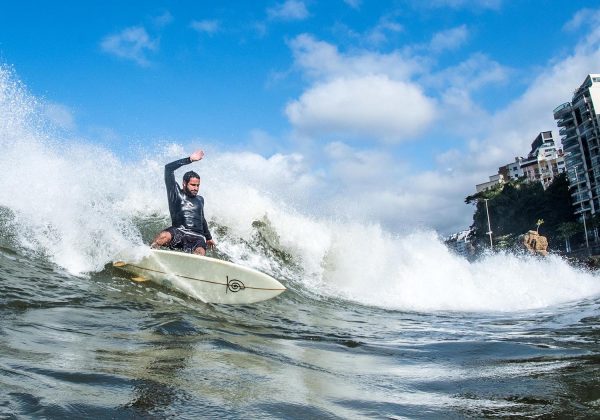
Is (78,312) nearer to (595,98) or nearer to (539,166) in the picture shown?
(595,98)

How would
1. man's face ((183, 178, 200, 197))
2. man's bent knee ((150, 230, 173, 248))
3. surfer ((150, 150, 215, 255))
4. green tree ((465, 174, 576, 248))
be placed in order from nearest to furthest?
man's bent knee ((150, 230, 173, 248)), surfer ((150, 150, 215, 255)), man's face ((183, 178, 200, 197)), green tree ((465, 174, 576, 248))

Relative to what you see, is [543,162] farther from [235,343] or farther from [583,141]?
[235,343]

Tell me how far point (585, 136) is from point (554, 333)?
102485 mm

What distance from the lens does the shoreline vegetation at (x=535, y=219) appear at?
9334 cm

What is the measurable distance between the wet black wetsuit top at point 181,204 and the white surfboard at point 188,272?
0.88 metres

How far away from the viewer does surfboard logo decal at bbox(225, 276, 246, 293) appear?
27.8ft

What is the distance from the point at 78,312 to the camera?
5336mm

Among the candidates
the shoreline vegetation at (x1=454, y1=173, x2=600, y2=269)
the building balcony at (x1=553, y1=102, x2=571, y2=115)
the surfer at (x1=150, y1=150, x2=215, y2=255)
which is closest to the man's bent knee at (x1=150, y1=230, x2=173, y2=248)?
the surfer at (x1=150, y1=150, x2=215, y2=255)

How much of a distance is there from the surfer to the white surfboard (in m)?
0.53

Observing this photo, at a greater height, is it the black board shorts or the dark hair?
the dark hair

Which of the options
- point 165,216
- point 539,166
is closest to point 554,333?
point 165,216

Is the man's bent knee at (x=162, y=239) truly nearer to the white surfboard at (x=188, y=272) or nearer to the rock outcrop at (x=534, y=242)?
the white surfboard at (x=188, y=272)

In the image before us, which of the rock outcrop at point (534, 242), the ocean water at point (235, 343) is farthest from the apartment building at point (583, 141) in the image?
the ocean water at point (235, 343)

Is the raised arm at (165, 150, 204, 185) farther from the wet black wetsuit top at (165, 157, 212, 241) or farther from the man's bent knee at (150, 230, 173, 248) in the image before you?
the man's bent knee at (150, 230, 173, 248)
